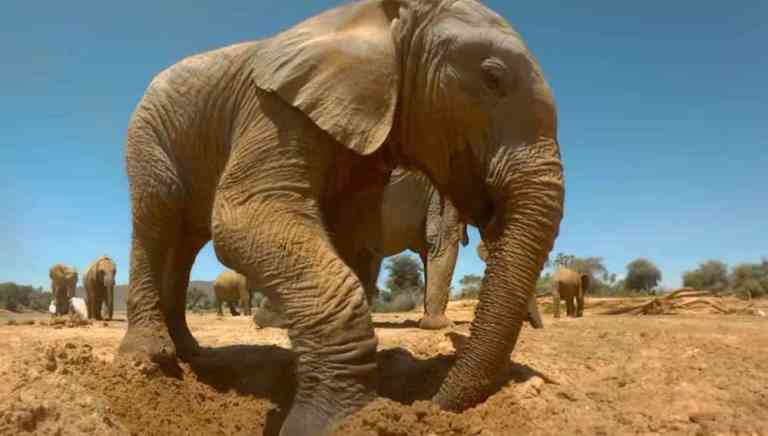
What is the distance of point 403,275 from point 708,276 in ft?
59.7

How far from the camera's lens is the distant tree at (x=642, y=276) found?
41.8 m

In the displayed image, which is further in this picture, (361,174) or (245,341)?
(245,341)

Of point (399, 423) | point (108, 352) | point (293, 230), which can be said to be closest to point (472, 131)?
point (293, 230)

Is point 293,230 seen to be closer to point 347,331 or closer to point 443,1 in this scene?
point 347,331

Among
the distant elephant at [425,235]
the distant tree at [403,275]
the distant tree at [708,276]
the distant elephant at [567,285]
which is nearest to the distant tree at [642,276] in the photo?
the distant tree at [708,276]

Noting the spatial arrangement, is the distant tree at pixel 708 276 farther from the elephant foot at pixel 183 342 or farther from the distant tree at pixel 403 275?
the elephant foot at pixel 183 342

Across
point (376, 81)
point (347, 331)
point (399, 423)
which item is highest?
point (376, 81)

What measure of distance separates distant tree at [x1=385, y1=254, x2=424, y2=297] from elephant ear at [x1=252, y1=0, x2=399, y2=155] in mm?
33338

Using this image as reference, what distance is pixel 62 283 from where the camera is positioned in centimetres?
1955

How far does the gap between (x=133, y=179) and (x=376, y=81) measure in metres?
1.95

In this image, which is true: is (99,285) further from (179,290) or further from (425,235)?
(179,290)

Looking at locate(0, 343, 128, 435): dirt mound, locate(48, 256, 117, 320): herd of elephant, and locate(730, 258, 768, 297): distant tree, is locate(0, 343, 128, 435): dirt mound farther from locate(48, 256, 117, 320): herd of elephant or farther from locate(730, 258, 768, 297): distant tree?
locate(730, 258, 768, 297): distant tree

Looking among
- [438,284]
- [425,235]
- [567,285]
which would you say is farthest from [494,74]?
[567,285]

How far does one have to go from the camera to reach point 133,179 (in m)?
4.04
